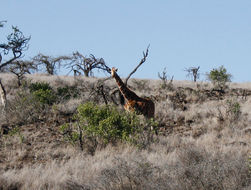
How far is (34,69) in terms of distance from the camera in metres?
48.1

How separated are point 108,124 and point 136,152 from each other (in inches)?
45.4

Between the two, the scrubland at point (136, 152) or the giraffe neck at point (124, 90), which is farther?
the giraffe neck at point (124, 90)

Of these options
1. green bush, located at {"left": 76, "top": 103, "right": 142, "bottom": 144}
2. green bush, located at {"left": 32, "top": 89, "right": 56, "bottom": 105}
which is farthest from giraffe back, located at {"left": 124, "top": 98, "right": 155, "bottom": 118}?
green bush, located at {"left": 32, "top": 89, "right": 56, "bottom": 105}

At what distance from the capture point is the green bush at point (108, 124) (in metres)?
9.98

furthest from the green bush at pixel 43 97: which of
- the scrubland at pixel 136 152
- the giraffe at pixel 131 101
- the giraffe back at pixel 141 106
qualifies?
the giraffe back at pixel 141 106

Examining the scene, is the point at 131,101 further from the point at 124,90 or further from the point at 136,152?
the point at 136,152

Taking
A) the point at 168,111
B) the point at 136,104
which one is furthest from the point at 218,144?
the point at 168,111

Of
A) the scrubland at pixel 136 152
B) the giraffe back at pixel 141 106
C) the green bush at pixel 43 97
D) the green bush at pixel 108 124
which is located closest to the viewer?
the scrubland at pixel 136 152

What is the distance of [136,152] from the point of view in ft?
30.2

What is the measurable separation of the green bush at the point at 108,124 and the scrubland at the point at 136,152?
0.23 m

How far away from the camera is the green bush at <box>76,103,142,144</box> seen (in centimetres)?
998

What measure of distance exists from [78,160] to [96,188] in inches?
96.0

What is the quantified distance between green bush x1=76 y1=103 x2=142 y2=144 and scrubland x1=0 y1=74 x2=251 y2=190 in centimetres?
23

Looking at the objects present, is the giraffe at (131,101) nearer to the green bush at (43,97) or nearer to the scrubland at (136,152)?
the scrubland at (136,152)
